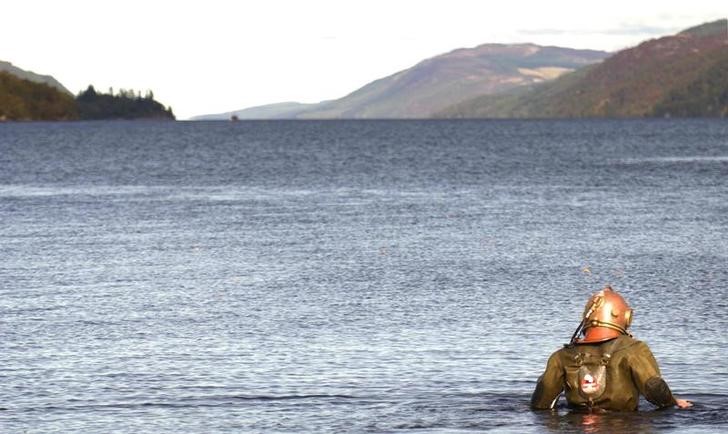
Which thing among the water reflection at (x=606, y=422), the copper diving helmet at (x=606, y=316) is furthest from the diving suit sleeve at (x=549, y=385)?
the copper diving helmet at (x=606, y=316)

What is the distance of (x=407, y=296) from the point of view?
27.5 meters

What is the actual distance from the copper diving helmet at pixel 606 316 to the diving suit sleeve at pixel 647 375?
297 millimetres

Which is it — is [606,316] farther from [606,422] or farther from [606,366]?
[606,422]

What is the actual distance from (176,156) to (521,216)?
83.7m

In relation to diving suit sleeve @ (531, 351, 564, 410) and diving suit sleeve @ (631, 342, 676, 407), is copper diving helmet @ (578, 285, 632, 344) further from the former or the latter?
diving suit sleeve @ (531, 351, 564, 410)

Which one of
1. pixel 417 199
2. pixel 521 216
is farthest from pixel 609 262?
pixel 417 199

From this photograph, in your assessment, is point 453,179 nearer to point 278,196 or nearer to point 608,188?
point 608,188

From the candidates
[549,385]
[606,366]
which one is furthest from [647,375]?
[549,385]

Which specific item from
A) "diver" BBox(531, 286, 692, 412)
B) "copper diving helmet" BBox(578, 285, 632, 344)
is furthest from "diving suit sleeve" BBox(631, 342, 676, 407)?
"copper diving helmet" BBox(578, 285, 632, 344)

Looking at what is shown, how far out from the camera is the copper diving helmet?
15.2m

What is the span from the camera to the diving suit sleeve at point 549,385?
15.5m

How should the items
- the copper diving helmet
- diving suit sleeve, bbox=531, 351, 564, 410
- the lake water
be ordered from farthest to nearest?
the lake water
diving suit sleeve, bbox=531, 351, 564, 410
the copper diving helmet

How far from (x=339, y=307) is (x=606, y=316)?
1108 cm

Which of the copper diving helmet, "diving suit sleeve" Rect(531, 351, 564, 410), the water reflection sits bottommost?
the water reflection
